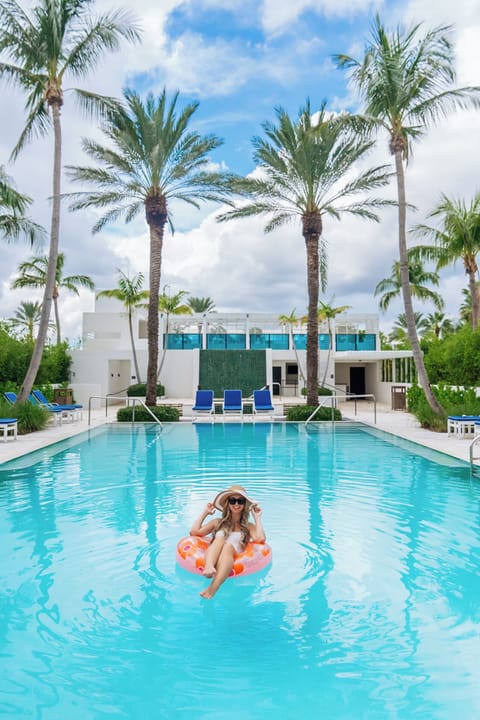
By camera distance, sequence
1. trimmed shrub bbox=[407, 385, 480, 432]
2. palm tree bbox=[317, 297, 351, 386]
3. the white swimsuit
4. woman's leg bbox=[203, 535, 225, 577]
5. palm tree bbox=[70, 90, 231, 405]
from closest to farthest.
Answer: woman's leg bbox=[203, 535, 225, 577] → the white swimsuit → trimmed shrub bbox=[407, 385, 480, 432] → palm tree bbox=[70, 90, 231, 405] → palm tree bbox=[317, 297, 351, 386]

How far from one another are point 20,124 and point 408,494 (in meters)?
15.8

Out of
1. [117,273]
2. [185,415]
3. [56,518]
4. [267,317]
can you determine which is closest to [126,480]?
[56,518]

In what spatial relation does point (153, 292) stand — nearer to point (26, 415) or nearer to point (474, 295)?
point (26, 415)

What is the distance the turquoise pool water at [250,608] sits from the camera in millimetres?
3088

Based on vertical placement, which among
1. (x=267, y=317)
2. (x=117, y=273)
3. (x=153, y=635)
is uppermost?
(x=117, y=273)

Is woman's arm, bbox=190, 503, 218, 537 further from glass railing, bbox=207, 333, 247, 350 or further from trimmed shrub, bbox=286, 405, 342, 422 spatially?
glass railing, bbox=207, 333, 247, 350

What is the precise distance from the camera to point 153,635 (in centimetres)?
382

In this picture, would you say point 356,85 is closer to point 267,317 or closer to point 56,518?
point 56,518

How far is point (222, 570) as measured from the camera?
446 cm

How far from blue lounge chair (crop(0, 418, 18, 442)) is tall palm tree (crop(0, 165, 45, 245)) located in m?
8.36

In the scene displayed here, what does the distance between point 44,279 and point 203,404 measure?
63.6 ft

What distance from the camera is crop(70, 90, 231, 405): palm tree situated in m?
17.1

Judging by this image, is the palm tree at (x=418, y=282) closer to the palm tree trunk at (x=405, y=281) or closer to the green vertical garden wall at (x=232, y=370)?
the green vertical garden wall at (x=232, y=370)

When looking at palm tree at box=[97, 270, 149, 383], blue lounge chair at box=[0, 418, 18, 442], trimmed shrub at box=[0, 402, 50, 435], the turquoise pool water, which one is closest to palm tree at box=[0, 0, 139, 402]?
trimmed shrub at box=[0, 402, 50, 435]
